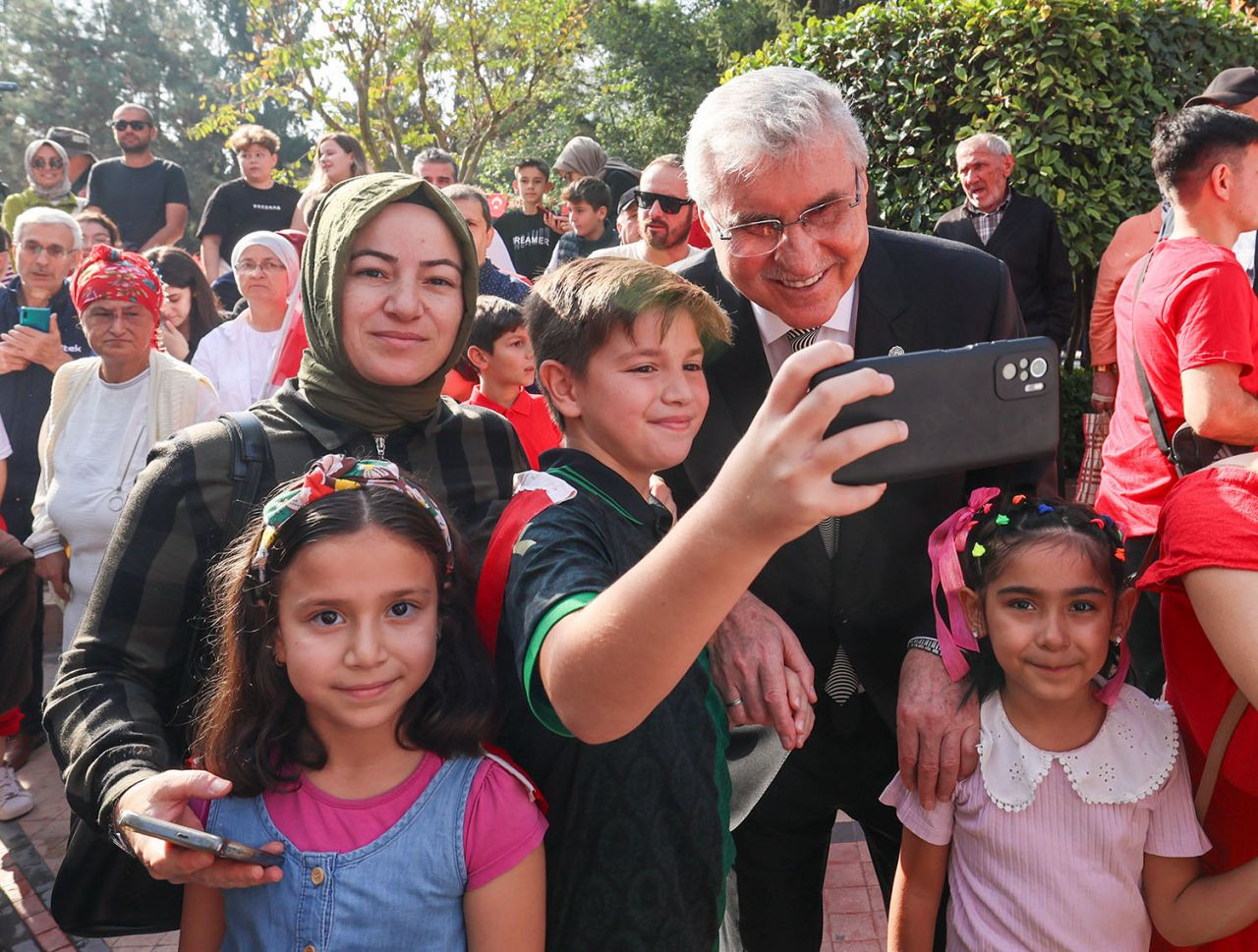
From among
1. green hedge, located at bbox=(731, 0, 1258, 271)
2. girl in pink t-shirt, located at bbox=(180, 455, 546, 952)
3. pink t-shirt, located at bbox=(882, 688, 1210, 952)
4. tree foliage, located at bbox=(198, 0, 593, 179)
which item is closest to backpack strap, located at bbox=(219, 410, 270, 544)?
girl in pink t-shirt, located at bbox=(180, 455, 546, 952)

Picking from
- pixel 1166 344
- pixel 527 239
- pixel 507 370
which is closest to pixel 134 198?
pixel 527 239

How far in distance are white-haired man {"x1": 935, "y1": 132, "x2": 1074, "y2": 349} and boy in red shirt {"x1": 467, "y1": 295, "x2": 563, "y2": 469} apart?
2951 mm

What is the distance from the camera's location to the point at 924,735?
211 centimetres

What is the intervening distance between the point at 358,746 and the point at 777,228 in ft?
4.04

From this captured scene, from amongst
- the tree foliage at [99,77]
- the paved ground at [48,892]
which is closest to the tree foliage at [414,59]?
the paved ground at [48,892]

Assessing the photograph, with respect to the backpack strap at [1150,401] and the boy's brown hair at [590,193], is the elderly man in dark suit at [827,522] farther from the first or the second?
the boy's brown hair at [590,193]

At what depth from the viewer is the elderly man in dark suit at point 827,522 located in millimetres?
2057

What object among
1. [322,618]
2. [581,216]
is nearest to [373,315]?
[322,618]

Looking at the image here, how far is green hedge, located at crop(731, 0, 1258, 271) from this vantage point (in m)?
6.12

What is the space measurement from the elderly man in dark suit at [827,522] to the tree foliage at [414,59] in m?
13.7

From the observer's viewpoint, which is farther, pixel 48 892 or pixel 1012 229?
pixel 1012 229

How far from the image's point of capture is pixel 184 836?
5.00 feet

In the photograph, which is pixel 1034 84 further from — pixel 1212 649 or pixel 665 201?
pixel 1212 649

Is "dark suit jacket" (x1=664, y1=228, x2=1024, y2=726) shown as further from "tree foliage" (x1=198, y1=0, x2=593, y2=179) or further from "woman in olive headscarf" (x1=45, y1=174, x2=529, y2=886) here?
"tree foliage" (x1=198, y1=0, x2=593, y2=179)
